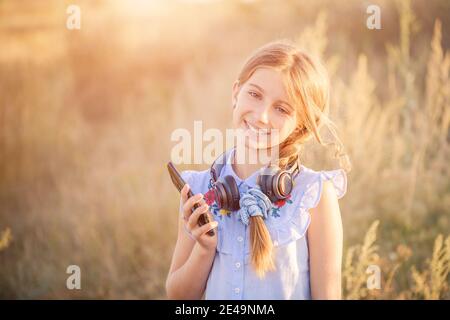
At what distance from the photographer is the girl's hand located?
5.84ft

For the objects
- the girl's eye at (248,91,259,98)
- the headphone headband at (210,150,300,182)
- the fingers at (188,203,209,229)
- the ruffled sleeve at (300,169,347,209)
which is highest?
the girl's eye at (248,91,259,98)

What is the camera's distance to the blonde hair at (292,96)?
6.01 feet

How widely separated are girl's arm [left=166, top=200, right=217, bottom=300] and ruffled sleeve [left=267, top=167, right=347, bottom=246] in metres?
0.23

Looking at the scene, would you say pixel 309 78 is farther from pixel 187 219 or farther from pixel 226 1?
pixel 226 1

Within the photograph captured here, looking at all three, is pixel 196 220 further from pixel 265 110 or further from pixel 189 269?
pixel 265 110

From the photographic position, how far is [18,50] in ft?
15.4

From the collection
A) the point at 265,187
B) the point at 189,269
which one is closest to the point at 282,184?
the point at 265,187

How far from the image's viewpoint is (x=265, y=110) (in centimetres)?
188

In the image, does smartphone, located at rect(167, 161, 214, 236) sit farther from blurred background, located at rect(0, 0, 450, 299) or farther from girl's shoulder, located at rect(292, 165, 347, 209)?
blurred background, located at rect(0, 0, 450, 299)

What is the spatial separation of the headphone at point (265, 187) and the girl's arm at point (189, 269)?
175mm

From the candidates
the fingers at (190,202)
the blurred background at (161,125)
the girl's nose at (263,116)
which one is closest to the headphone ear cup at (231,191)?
the fingers at (190,202)

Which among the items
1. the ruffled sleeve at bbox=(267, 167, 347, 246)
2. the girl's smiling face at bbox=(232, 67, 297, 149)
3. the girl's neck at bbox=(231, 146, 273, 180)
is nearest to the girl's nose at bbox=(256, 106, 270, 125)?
the girl's smiling face at bbox=(232, 67, 297, 149)
